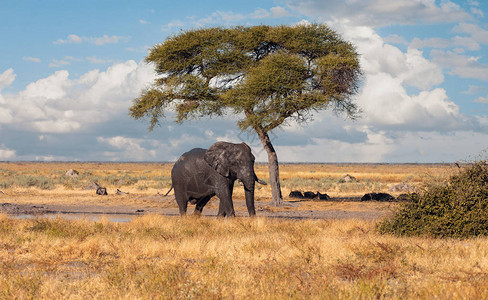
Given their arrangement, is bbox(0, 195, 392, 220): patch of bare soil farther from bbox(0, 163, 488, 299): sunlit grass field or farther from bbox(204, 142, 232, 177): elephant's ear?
bbox(0, 163, 488, 299): sunlit grass field

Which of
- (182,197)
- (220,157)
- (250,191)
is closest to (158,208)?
(182,197)

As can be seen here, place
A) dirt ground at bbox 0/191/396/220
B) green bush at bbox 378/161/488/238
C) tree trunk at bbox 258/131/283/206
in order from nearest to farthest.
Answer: green bush at bbox 378/161/488/238
dirt ground at bbox 0/191/396/220
tree trunk at bbox 258/131/283/206

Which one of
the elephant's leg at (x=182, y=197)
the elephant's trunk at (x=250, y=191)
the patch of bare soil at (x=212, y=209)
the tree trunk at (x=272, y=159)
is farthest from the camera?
the tree trunk at (x=272, y=159)

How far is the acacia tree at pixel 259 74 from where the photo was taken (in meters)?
27.2

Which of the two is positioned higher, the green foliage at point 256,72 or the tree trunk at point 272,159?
the green foliage at point 256,72

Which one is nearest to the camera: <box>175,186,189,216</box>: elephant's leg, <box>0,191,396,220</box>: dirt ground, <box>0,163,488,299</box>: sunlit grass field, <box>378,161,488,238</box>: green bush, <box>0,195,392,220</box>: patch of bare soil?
<box>0,163,488,299</box>: sunlit grass field

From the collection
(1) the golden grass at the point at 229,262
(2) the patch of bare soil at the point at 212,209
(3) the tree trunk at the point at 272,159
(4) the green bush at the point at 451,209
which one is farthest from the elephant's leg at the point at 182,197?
(3) the tree trunk at the point at 272,159

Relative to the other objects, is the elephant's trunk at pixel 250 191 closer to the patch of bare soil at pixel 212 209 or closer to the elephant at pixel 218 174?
the elephant at pixel 218 174

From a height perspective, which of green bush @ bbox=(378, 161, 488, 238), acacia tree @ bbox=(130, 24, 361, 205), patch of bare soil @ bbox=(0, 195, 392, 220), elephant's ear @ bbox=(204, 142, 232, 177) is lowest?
patch of bare soil @ bbox=(0, 195, 392, 220)

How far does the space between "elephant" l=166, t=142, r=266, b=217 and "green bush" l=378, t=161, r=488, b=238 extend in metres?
4.59

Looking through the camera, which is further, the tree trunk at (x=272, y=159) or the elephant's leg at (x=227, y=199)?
Result: the tree trunk at (x=272, y=159)

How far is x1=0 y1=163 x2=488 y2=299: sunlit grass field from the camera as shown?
749 centimetres

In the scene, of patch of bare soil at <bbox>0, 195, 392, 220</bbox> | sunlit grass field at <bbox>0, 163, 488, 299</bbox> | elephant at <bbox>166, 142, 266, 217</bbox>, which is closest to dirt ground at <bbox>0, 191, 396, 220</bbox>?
patch of bare soil at <bbox>0, 195, 392, 220</bbox>

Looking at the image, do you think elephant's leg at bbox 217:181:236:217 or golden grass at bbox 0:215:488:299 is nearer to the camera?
golden grass at bbox 0:215:488:299
